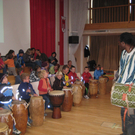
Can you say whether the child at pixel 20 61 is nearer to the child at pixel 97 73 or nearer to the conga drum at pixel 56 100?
the child at pixel 97 73

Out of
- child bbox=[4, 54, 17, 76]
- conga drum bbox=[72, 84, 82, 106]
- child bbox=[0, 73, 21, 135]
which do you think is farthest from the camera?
child bbox=[4, 54, 17, 76]

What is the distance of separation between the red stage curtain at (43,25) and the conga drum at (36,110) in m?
4.78

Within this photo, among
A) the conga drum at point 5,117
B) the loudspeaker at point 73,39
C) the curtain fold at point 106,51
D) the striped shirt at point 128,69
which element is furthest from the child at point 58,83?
the curtain fold at point 106,51

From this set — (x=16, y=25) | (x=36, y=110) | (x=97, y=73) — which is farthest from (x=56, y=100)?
(x=16, y=25)

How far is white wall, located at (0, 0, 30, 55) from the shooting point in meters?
6.91

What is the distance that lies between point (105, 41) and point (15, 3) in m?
8.05

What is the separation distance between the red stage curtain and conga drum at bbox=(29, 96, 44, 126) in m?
4.78

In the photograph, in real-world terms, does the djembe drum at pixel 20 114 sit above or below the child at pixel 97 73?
below

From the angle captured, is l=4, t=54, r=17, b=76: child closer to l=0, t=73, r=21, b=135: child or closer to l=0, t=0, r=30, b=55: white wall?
l=0, t=0, r=30, b=55: white wall

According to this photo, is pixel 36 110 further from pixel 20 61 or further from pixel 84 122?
pixel 20 61

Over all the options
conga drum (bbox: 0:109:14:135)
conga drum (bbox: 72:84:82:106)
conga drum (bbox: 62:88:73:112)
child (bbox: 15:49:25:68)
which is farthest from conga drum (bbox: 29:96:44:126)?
child (bbox: 15:49:25:68)

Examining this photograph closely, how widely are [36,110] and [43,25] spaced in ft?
18.9

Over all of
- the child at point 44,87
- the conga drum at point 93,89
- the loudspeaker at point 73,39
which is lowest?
the conga drum at point 93,89

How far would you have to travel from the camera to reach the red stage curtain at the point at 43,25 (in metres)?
8.21
